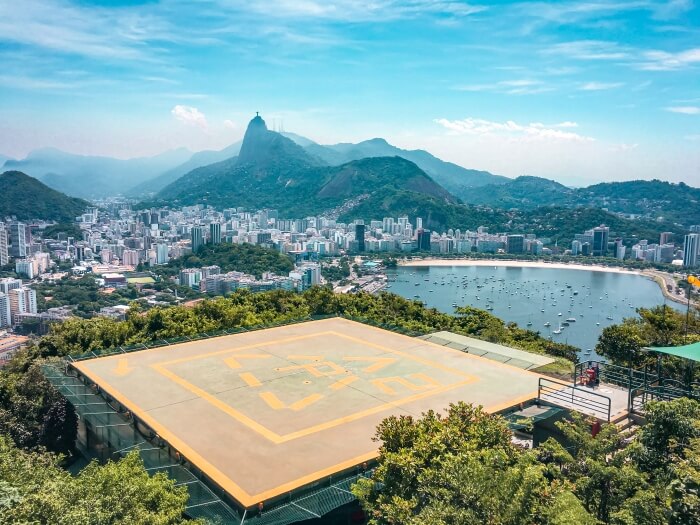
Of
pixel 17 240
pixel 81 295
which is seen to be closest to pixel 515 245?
pixel 81 295

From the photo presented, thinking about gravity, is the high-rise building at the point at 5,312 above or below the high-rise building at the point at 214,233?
below

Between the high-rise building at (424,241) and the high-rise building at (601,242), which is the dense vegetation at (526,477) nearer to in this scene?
the high-rise building at (601,242)

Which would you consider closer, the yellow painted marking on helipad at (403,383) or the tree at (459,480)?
the tree at (459,480)

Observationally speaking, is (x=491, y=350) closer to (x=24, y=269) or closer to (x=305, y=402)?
(x=305, y=402)

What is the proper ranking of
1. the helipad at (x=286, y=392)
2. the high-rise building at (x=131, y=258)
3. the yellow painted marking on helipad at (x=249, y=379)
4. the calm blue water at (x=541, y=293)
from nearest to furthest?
the helipad at (x=286, y=392) → the yellow painted marking on helipad at (x=249, y=379) → the calm blue water at (x=541, y=293) → the high-rise building at (x=131, y=258)

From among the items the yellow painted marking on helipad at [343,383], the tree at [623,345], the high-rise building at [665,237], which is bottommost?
the high-rise building at [665,237]

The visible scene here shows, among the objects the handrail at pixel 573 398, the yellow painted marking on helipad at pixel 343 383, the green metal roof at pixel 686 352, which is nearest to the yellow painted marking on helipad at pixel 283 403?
the yellow painted marking on helipad at pixel 343 383
